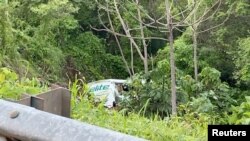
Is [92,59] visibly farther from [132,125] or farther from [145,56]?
[132,125]

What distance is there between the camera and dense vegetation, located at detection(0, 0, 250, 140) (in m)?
3.85

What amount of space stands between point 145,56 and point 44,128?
15676mm

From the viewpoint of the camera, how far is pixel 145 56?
16.8 m

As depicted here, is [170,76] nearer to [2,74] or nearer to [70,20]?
[2,74]

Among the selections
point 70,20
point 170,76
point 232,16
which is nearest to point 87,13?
point 70,20

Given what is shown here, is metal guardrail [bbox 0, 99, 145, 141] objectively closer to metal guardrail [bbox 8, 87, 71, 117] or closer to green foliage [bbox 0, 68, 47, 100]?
metal guardrail [bbox 8, 87, 71, 117]

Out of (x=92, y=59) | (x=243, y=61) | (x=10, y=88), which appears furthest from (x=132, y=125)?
(x=92, y=59)

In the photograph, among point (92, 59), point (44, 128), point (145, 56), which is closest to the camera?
point (44, 128)

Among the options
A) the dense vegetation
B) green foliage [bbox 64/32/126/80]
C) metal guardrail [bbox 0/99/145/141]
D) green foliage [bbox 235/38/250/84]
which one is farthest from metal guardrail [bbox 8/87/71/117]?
green foliage [bbox 64/32/126/80]

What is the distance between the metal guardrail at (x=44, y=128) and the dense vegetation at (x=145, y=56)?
47.1 inches

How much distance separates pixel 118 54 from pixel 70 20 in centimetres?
509

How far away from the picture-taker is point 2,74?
304 centimetres

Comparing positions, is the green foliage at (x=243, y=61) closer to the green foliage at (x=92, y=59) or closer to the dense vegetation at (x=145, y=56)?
the dense vegetation at (x=145, y=56)

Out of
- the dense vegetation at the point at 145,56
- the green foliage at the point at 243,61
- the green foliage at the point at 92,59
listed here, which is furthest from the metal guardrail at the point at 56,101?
the green foliage at the point at 92,59
